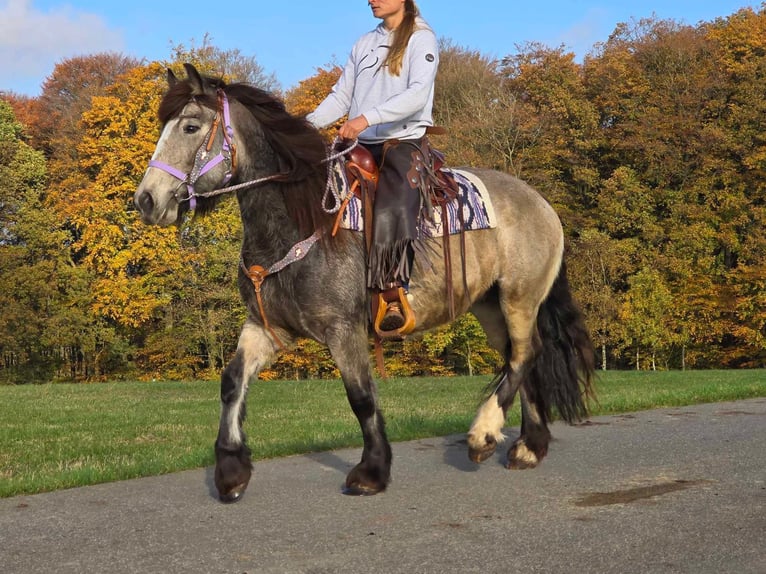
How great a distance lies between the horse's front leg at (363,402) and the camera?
231 inches

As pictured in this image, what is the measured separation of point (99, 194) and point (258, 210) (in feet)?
101

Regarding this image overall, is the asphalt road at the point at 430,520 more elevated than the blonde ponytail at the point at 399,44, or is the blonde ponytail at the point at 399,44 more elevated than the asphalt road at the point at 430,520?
the blonde ponytail at the point at 399,44

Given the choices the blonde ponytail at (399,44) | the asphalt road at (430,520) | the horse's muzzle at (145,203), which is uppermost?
the blonde ponytail at (399,44)

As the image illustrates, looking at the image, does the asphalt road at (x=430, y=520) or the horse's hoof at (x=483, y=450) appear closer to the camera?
the asphalt road at (x=430, y=520)

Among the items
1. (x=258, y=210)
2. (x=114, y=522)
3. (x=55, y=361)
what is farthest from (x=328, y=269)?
(x=55, y=361)

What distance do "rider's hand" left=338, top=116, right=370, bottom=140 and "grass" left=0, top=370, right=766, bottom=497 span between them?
3108 millimetres

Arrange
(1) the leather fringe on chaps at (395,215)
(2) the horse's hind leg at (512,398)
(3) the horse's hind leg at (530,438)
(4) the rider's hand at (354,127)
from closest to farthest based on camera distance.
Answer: (4) the rider's hand at (354,127) → (1) the leather fringe on chaps at (395,215) → (2) the horse's hind leg at (512,398) → (3) the horse's hind leg at (530,438)

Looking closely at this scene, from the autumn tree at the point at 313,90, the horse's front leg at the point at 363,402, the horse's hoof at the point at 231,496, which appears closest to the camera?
the horse's hoof at the point at 231,496

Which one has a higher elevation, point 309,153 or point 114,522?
point 309,153

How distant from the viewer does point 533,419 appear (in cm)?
733

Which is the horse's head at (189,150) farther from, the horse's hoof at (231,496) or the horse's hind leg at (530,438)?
the horse's hind leg at (530,438)

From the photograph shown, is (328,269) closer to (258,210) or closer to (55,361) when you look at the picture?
(258,210)

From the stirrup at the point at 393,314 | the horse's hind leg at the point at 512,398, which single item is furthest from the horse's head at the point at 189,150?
the horse's hind leg at the point at 512,398

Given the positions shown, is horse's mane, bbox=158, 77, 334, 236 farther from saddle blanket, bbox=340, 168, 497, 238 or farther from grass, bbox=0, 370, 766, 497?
grass, bbox=0, 370, 766, 497
